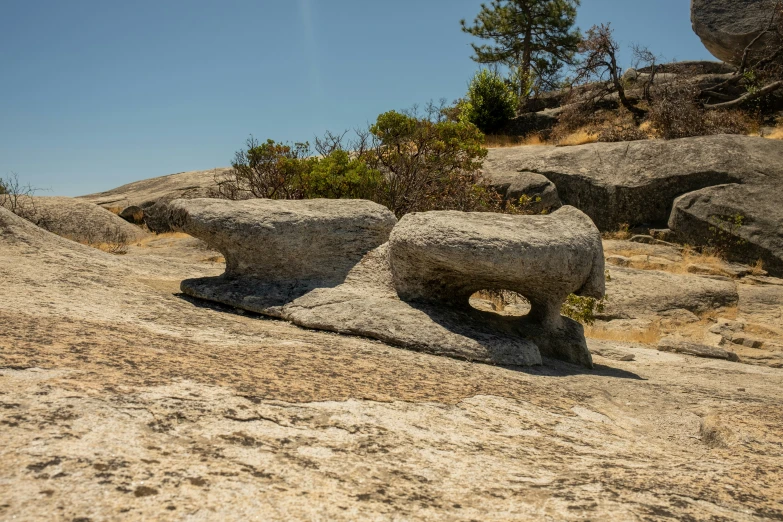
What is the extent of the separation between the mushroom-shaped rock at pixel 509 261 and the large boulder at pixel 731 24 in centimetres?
2133

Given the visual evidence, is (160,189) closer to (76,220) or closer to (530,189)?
(76,220)

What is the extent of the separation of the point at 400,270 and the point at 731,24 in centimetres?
2400

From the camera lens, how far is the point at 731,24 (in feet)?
80.6

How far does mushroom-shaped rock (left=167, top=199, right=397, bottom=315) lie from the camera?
20.7ft

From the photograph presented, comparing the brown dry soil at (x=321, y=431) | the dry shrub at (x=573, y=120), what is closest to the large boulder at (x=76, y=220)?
the brown dry soil at (x=321, y=431)

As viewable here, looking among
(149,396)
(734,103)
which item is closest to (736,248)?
(734,103)

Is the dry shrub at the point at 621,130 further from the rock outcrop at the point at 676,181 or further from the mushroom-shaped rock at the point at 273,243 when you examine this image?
the mushroom-shaped rock at the point at 273,243

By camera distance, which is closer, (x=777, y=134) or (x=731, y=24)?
(x=777, y=134)

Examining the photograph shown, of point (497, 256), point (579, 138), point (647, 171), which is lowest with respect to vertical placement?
point (497, 256)

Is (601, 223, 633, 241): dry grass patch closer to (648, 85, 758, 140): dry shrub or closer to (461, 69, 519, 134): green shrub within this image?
(648, 85, 758, 140): dry shrub

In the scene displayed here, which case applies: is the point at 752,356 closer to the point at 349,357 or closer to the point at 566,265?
the point at 566,265

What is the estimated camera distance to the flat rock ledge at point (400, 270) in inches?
215

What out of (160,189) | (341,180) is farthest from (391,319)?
(160,189)

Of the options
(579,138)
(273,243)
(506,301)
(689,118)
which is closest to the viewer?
(273,243)
